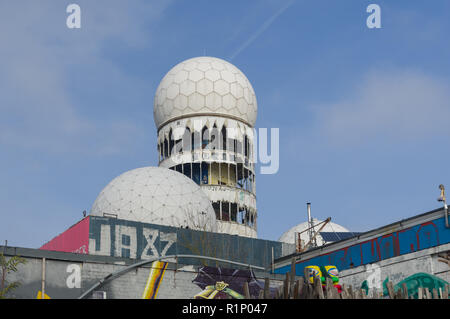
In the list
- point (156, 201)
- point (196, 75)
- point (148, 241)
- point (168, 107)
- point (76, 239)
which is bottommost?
point (148, 241)

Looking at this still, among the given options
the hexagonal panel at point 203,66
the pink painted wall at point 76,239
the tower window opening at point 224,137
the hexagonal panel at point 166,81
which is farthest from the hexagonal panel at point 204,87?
the pink painted wall at point 76,239

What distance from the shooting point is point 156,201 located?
39.5 m

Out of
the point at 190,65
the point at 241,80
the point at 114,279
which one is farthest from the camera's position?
the point at 241,80

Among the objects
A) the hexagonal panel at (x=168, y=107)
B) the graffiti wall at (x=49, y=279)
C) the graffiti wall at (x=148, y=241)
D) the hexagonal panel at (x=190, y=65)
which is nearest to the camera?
the graffiti wall at (x=49, y=279)

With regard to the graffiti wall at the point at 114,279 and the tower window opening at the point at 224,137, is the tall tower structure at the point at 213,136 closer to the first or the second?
the tower window opening at the point at 224,137

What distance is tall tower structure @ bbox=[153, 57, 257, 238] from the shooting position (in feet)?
158

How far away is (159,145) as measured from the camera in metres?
50.8

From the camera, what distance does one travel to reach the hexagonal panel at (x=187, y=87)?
48969 millimetres

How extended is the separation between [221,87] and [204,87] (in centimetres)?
132

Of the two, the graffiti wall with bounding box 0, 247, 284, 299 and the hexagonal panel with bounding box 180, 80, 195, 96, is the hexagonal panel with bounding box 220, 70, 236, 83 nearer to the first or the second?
the hexagonal panel with bounding box 180, 80, 195, 96

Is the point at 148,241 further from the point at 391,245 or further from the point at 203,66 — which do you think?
the point at 203,66

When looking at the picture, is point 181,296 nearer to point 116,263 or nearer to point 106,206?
point 116,263

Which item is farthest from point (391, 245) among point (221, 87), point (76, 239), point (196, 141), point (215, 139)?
point (221, 87)
